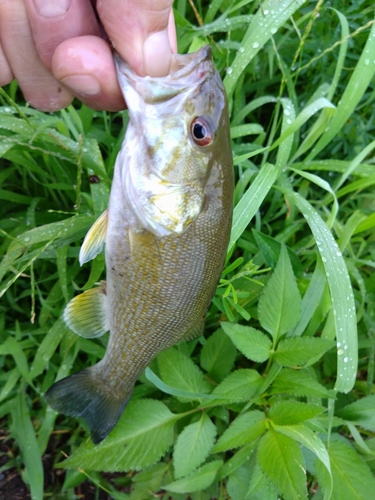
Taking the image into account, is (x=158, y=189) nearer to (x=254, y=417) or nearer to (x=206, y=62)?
(x=206, y=62)

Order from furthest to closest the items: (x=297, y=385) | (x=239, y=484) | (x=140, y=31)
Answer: (x=239, y=484), (x=297, y=385), (x=140, y=31)

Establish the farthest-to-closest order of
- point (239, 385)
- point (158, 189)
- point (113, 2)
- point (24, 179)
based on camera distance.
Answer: point (24, 179) → point (239, 385) → point (158, 189) → point (113, 2)

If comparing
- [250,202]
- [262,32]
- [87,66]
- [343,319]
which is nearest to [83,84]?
[87,66]

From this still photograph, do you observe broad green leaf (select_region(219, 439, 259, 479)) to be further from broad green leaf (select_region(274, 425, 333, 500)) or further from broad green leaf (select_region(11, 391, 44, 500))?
broad green leaf (select_region(11, 391, 44, 500))

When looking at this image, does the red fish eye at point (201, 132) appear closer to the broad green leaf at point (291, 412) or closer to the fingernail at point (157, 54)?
the fingernail at point (157, 54)

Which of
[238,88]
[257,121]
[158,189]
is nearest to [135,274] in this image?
[158,189]

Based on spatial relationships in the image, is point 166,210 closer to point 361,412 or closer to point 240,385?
point 240,385
